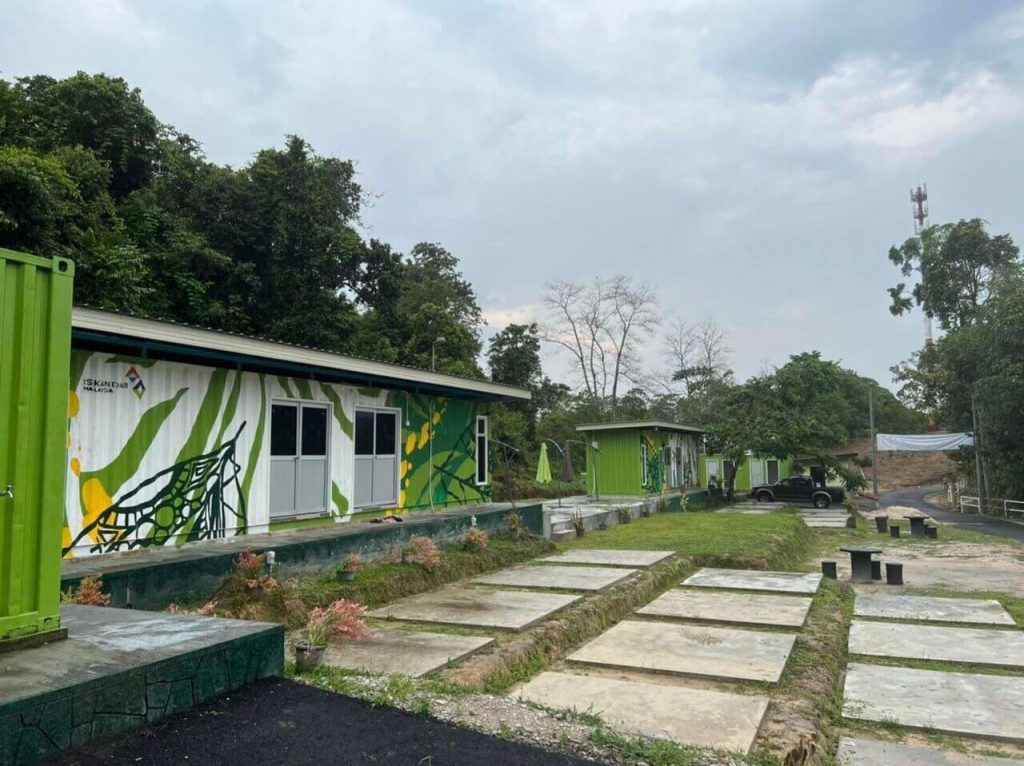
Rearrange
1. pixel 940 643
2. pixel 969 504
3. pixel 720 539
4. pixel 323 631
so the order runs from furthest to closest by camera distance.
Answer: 1. pixel 969 504
2. pixel 720 539
3. pixel 940 643
4. pixel 323 631

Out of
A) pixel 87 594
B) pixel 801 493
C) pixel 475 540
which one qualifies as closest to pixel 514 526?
pixel 475 540

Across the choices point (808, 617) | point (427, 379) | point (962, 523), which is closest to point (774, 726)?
point (808, 617)

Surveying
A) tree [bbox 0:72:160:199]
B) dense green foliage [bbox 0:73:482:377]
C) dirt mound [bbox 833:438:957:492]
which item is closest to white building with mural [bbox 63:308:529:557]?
dense green foliage [bbox 0:73:482:377]

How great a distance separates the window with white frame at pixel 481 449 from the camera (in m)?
13.5

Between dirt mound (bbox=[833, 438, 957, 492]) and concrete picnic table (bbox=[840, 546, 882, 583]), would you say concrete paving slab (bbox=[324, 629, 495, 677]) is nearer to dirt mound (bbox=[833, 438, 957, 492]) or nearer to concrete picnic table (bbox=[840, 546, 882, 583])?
concrete picnic table (bbox=[840, 546, 882, 583])

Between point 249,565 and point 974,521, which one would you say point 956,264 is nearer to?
point 974,521

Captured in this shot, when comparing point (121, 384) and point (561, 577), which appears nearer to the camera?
point (121, 384)

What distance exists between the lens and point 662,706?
181 inches

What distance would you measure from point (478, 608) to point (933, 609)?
17.2 ft

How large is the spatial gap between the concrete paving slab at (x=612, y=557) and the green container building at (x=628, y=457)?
993 centimetres

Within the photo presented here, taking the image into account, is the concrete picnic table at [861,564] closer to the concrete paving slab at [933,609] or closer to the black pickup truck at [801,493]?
the concrete paving slab at [933,609]

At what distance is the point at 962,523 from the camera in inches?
804

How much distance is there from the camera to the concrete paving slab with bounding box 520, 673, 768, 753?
405 centimetres

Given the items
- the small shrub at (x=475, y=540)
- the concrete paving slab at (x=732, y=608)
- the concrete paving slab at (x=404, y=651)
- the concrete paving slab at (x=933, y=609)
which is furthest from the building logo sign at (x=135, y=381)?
the concrete paving slab at (x=933, y=609)
